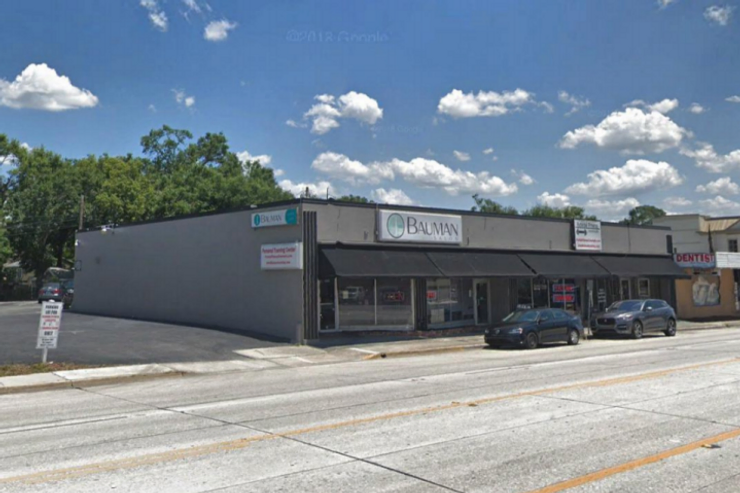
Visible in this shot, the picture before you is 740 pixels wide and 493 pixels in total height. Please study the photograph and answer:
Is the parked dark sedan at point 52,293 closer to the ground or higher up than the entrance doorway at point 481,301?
higher up

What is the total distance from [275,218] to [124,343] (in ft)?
21.1

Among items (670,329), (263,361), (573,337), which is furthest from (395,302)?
(670,329)

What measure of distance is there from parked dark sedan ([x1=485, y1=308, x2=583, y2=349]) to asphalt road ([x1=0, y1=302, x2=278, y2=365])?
7829mm

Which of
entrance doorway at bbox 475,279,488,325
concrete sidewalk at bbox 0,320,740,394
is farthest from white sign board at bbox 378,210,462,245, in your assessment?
concrete sidewalk at bbox 0,320,740,394

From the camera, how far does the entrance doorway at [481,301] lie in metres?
28.2

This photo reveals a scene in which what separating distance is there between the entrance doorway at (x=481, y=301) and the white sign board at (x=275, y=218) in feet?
33.1

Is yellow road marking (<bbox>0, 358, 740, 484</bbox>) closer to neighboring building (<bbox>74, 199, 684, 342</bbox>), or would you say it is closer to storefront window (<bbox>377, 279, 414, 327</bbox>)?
neighboring building (<bbox>74, 199, 684, 342</bbox>)

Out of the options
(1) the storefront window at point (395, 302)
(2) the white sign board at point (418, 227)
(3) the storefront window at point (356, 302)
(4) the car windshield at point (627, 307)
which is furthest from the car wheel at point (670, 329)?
(3) the storefront window at point (356, 302)

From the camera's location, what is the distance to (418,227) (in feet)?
82.2

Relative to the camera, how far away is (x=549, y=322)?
22.4 meters

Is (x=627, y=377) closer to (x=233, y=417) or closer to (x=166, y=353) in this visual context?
(x=233, y=417)

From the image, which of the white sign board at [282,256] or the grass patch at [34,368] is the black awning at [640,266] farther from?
the grass patch at [34,368]

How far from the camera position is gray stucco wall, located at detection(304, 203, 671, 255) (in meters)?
22.7

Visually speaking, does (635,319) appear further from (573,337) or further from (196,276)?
(196,276)
